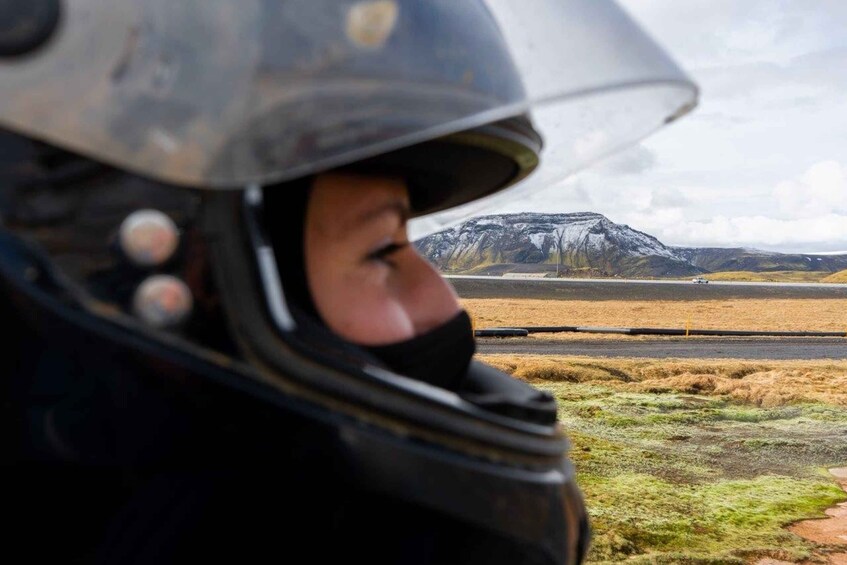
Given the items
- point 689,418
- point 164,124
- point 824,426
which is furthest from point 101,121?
point 824,426

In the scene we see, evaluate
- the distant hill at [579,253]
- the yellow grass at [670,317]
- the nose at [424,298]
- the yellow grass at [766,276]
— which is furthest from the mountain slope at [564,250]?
the nose at [424,298]

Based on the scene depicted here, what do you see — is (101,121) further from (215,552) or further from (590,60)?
(590,60)

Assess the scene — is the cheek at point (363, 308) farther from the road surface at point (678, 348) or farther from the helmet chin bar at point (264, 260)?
the road surface at point (678, 348)

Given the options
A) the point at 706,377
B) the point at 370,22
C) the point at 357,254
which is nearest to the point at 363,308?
the point at 357,254

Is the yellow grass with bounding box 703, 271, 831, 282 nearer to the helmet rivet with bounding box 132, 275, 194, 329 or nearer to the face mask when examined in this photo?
the face mask

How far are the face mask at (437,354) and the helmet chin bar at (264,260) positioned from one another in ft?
0.77

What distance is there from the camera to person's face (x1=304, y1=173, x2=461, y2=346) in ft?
3.86

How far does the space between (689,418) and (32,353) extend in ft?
26.6

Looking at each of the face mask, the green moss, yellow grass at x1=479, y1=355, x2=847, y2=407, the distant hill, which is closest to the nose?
the face mask

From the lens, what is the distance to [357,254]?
3.94 ft

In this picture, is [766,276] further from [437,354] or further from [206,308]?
[206,308]

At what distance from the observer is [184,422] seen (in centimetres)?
97

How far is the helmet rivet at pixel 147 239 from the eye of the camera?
3.05 ft

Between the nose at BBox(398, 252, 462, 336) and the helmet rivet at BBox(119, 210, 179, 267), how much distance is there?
19.1 inches
